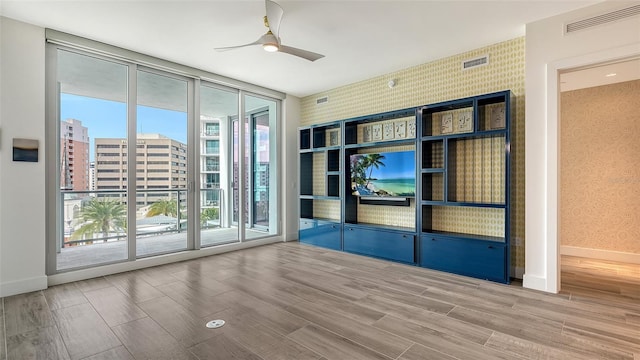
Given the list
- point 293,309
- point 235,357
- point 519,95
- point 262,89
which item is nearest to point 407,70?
point 519,95

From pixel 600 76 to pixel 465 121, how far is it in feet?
7.72

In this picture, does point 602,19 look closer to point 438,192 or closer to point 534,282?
point 438,192

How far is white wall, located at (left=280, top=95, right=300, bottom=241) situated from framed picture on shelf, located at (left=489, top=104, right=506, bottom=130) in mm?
3841

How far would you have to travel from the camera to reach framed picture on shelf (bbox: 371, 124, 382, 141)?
5219 mm

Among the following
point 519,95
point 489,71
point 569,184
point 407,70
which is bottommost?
point 569,184

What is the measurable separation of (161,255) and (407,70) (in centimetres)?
492

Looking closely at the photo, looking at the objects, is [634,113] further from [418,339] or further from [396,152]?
[418,339]

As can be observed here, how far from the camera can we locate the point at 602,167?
193 inches

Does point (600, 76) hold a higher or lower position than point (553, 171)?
higher

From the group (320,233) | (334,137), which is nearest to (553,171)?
(334,137)

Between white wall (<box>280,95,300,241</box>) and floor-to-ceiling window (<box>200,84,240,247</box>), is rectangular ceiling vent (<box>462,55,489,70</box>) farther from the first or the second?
floor-to-ceiling window (<box>200,84,240,247</box>)

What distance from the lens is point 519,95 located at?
3.79 metres

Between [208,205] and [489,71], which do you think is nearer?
[489,71]

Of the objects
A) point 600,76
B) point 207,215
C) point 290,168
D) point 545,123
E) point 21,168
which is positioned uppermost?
point 600,76
